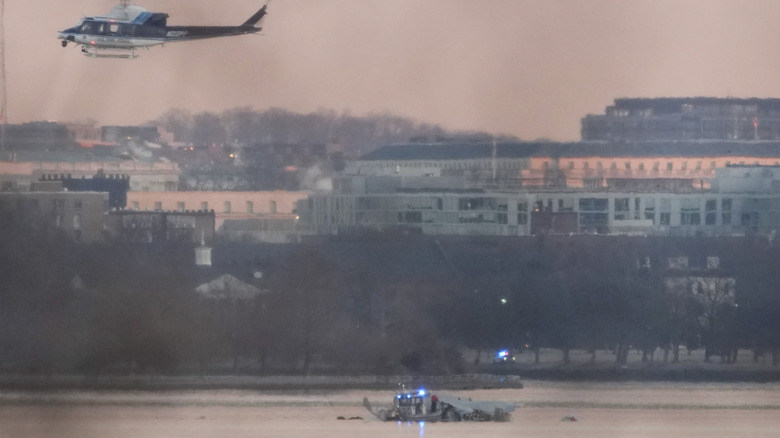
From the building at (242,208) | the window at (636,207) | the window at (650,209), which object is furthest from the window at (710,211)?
the building at (242,208)

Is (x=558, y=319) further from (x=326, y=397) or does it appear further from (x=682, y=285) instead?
(x=326, y=397)

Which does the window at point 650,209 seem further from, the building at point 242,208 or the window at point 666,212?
the building at point 242,208

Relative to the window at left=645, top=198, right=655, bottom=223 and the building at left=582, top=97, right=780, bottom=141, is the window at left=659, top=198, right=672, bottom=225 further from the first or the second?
the building at left=582, top=97, right=780, bottom=141

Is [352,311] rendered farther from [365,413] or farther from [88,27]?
[88,27]

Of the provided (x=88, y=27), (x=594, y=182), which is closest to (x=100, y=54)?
(x=88, y=27)

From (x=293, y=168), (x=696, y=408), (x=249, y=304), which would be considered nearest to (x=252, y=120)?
(x=293, y=168)

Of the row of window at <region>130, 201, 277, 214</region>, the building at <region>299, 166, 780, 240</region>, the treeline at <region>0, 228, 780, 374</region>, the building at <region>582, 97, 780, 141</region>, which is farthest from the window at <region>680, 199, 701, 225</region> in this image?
the row of window at <region>130, 201, 277, 214</region>
